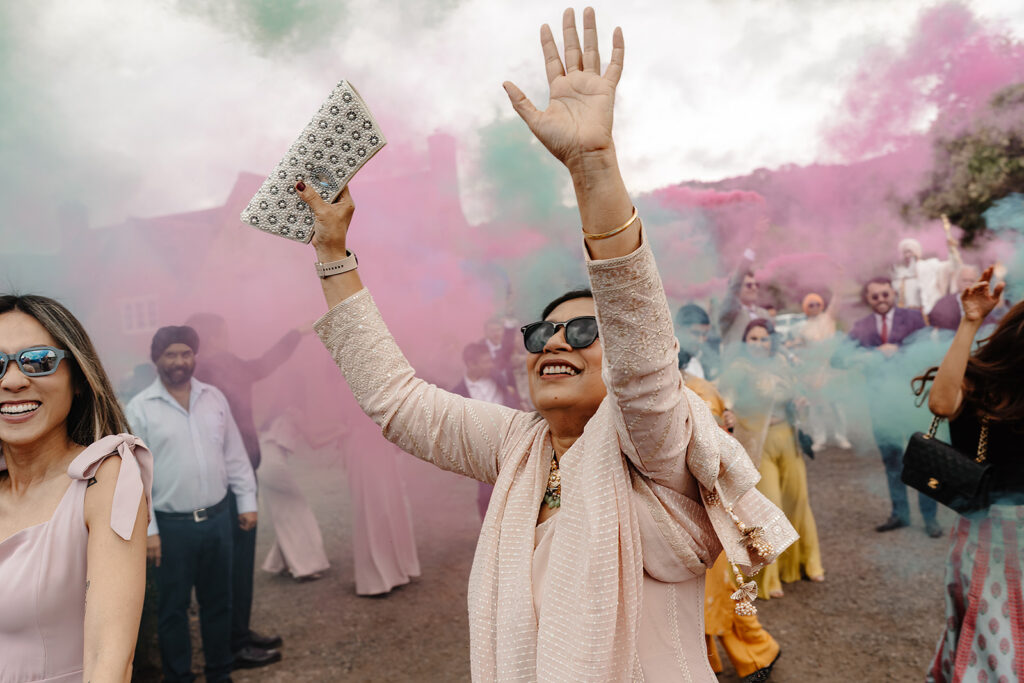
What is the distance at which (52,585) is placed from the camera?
1.80m

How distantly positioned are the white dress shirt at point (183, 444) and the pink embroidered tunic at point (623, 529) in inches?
105

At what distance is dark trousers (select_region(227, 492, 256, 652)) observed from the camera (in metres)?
4.21

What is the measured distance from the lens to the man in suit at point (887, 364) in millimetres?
6148

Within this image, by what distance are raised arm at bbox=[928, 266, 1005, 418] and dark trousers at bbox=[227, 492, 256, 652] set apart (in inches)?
133

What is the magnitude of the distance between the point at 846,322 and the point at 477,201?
3266mm

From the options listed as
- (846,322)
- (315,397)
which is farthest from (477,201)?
(846,322)

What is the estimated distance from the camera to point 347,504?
15.9 ft

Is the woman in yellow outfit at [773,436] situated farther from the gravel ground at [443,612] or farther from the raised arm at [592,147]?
the raised arm at [592,147]

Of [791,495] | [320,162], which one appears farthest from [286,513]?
[791,495]

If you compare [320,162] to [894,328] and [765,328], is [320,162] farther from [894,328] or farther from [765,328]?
[894,328]

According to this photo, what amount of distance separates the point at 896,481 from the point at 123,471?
19.8 ft

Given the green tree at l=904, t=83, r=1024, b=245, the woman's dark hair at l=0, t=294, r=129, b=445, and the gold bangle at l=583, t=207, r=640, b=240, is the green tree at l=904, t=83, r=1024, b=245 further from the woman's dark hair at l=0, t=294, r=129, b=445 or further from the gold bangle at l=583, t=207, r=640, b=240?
the woman's dark hair at l=0, t=294, r=129, b=445

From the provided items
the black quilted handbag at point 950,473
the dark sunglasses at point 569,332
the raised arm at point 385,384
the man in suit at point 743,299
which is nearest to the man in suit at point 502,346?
the man in suit at point 743,299

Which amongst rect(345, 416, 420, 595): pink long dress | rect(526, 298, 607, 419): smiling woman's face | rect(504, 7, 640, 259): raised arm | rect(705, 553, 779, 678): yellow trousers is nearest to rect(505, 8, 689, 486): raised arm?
rect(504, 7, 640, 259): raised arm
